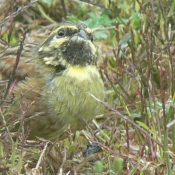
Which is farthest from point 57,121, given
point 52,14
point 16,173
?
point 52,14

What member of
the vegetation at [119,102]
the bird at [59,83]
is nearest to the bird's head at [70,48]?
the bird at [59,83]

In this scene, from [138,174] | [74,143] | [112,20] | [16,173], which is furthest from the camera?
[112,20]

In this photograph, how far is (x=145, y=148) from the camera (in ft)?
10.8

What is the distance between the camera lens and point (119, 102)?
4273mm

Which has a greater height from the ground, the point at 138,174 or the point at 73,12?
the point at 73,12

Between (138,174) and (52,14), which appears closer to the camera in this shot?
(138,174)

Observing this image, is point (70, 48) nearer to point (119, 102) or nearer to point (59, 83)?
point (59, 83)

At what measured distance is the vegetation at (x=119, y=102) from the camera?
3068 millimetres

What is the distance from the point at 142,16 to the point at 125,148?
4.89ft

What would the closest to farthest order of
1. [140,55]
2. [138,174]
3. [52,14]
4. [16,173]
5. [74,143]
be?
[16,173], [138,174], [74,143], [140,55], [52,14]

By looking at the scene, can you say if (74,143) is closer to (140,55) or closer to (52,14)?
(140,55)

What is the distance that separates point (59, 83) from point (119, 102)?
0.78 meters

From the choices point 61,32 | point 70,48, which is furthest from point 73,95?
point 61,32

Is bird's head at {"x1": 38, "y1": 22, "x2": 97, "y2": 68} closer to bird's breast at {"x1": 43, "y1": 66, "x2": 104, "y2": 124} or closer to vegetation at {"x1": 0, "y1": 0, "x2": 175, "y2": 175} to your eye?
bird's breast at {"x1": 43, "y1": 66, "x2": 104, "y2": 124}
